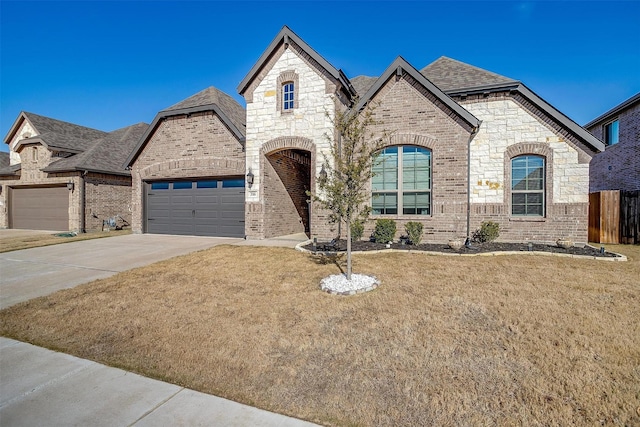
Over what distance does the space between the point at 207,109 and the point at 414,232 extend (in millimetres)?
10100

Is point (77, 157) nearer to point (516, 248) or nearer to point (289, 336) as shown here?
point (289, 336)

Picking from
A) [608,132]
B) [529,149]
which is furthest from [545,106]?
[608,132]

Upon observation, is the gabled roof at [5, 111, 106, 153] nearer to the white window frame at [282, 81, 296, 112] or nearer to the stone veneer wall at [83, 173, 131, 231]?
the stone veneer wall at [83, 173, 131, 231]

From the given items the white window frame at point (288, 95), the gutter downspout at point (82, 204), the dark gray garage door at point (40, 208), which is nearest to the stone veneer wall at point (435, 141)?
the white window frame at point (288, 95)

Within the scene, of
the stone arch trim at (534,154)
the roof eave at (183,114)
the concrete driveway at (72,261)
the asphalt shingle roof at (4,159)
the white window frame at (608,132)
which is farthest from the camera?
the asphalt shingle roof at (4,159)

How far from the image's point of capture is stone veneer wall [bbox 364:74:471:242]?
32.6 feet

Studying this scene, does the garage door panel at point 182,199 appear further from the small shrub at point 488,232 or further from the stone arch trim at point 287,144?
the small shrub at point 488,232

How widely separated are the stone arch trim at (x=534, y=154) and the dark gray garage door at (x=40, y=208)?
21.8 m

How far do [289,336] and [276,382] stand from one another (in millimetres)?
961

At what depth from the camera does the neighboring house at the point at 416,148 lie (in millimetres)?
10062

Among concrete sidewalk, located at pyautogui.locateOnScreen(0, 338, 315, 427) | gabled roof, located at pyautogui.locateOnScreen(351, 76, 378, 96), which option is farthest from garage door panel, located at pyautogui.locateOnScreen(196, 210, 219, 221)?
concrete sidewalk, located at pyautogui.locateOnScreen(0, 338, 315, 427)

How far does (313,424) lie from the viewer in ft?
8.19

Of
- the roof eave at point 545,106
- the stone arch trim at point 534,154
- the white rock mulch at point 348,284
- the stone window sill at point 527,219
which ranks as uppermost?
the roof eave at point 545,106

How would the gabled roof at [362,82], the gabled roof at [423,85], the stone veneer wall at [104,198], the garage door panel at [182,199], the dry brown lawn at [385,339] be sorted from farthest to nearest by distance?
the stone veneer wall at [104,198], the gabled roof at [362,82], the garage door panel at [182,199], the gabled roof at [423,85], the dry brown lawn at [385,339]
